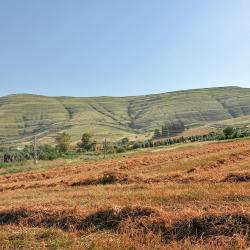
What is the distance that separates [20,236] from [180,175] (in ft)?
43.1

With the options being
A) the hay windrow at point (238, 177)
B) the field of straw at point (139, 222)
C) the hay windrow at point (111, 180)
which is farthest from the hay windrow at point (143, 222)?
the hay windrow at point (111, 180)

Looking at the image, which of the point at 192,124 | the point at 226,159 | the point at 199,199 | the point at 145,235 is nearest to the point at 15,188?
the point at 226,159

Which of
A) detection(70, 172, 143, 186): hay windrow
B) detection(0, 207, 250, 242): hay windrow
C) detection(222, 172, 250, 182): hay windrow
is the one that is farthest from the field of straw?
detection(70, 172, 143, 186): hay windrow

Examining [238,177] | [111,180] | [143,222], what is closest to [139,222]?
[143,222]

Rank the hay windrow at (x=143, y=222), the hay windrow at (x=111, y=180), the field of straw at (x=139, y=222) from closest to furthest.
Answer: the field of straw at (x=139, y=222) < the hay windrow at (x=143, y=222) < the hay windrow at (x=111, y=180)

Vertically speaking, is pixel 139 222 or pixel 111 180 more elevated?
pixel 139 222

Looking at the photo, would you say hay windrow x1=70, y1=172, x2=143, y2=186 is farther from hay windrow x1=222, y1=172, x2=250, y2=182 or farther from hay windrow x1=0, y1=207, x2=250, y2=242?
hay windrow x1=0, y1=207, x2=250, y2=242

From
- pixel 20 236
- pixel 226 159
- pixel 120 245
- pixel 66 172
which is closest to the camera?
pixel 120 245

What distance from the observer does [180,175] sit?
24312mm

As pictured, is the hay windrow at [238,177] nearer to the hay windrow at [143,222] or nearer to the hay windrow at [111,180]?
the hay windrow at [111,180]

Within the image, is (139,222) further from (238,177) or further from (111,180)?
(111,180)

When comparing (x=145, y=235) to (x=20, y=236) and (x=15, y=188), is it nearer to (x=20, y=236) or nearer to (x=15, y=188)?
(x=20, y=236)

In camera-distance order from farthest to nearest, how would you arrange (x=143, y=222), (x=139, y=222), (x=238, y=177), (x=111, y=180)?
(x=111, y=180) → (x=238, y=177) → (x=139, y=222) → (x=143, y=222)

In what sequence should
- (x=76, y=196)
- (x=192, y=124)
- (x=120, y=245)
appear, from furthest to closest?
(x=192, y=124) < (x=76, y=196) < (x=120, y=245)
